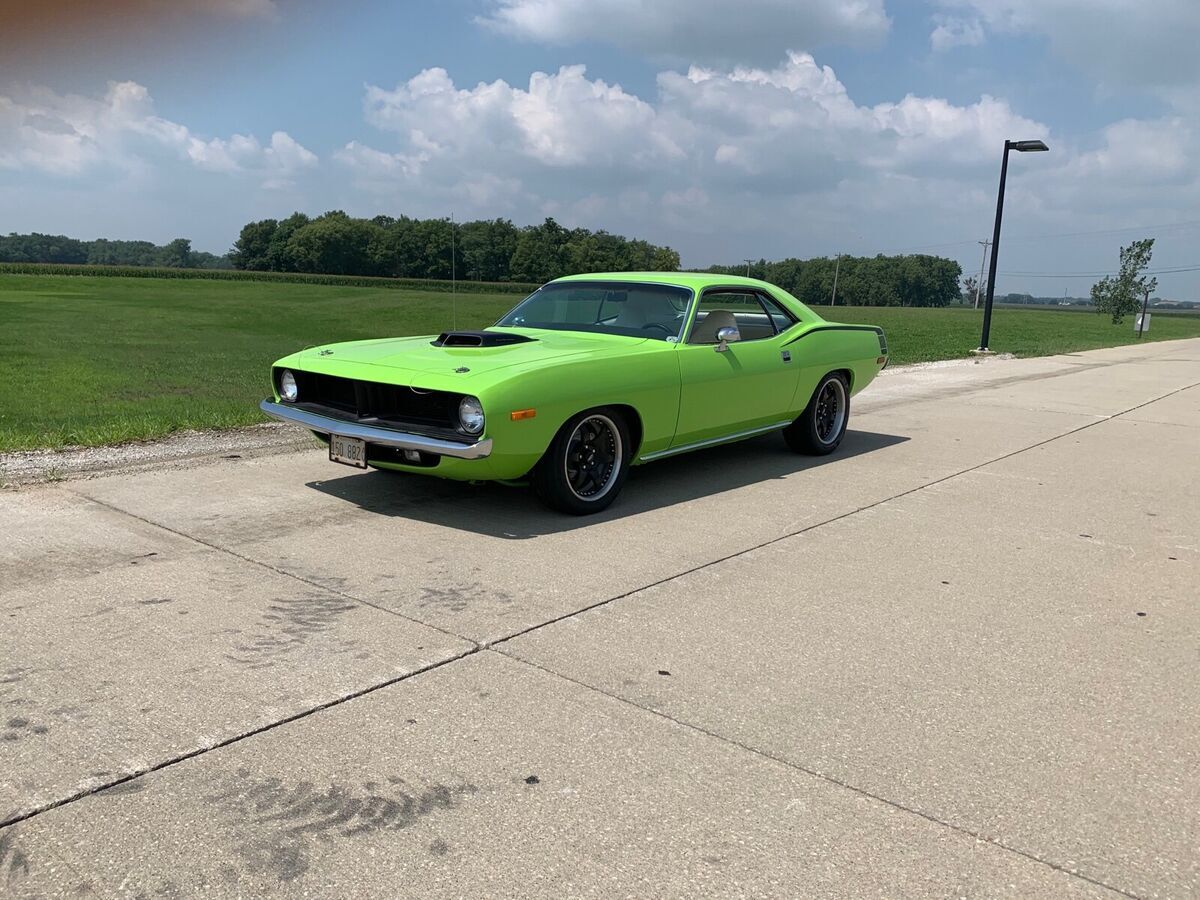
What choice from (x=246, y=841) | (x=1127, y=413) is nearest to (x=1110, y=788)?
(x=246, y=841)

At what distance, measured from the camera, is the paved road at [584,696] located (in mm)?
2354

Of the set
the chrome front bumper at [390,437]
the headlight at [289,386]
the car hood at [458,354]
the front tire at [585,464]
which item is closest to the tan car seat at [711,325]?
the car hood at [458,354]

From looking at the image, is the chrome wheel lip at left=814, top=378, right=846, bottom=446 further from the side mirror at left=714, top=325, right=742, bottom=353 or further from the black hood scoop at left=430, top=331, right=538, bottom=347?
the black hood scoop at left=430, top=331, right=538, bottom=347

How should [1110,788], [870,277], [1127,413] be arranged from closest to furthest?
[1110,788]
[1127,413]
[870,277]

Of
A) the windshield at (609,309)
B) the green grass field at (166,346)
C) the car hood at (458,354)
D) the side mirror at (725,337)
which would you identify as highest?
the windshield at (609,309)

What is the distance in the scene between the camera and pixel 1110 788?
2764 mm

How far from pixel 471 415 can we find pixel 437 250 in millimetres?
34594

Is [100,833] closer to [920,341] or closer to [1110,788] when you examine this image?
[1110,788]

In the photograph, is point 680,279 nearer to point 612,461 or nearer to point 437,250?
point 612,461

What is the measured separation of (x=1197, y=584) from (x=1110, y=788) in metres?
2.48

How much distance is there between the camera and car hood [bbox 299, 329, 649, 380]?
5.18 m

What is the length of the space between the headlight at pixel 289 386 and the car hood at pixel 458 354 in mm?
146

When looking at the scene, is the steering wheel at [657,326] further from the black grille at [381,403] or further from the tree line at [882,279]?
the tree line at [882,279]

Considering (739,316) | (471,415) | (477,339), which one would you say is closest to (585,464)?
(471,415)
